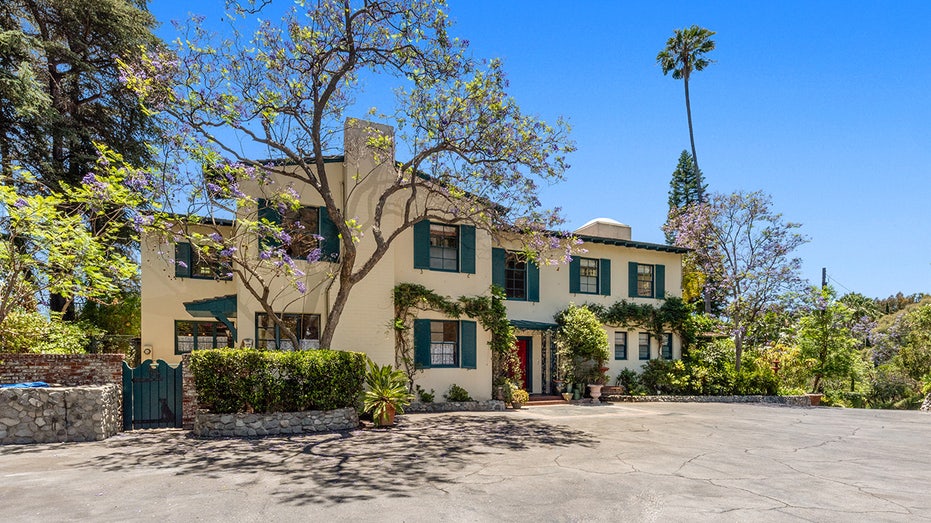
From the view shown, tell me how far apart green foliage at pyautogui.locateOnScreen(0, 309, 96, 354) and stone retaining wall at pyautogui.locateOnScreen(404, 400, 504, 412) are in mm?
8256

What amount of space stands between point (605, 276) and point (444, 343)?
7.43 m

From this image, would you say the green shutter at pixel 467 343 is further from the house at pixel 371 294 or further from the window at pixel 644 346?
the window at pixel 644 346

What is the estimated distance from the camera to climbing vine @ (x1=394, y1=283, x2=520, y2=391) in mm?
15930

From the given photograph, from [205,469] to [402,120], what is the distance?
913cm

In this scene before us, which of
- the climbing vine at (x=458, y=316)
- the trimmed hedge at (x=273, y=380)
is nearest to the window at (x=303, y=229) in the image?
the climbing vine at (x=458, y=316)

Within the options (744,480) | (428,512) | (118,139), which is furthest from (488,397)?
(118,139)

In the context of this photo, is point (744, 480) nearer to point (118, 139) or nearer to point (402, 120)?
point (402, 120)

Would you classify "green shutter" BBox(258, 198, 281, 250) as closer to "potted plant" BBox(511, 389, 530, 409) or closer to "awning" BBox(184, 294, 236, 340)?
"awning" BBox(184, 294, 236, 340)

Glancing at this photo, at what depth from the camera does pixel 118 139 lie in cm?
1884

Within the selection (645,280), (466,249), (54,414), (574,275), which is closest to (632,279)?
(645,280)

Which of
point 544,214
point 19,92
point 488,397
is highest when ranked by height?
point 19,92

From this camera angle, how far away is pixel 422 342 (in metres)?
16.2

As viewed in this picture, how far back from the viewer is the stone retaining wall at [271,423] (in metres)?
11.1

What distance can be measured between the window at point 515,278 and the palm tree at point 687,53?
15.8 m
